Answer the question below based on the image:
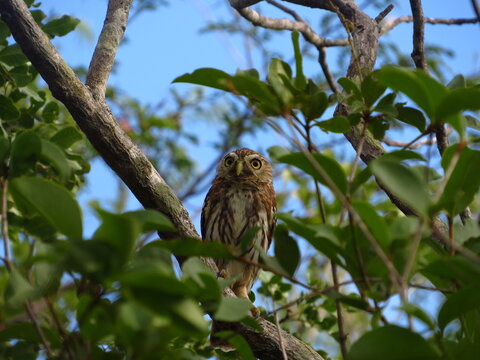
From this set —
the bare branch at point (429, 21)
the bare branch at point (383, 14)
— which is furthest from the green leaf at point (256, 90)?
the bare branch at point (429, 21)

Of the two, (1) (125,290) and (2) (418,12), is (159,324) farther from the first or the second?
(2) (418,12)

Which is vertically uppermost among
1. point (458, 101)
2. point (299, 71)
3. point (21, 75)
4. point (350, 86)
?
point (21, 75)

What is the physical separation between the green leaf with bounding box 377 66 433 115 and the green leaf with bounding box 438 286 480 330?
36 cm

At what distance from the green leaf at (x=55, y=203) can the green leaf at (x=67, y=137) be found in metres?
1.67

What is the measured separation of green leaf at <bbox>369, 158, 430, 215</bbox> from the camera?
1124mm

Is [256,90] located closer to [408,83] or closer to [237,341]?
[408,83]

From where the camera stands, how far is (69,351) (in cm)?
112

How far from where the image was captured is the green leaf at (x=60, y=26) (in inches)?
113

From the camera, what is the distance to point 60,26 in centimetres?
288

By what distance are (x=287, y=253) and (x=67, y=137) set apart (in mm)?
1593

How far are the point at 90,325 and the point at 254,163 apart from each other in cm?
340

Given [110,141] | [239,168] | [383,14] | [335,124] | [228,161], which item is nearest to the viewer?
[335,124]

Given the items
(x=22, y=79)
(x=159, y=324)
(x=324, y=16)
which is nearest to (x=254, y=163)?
(x=324, y=16)

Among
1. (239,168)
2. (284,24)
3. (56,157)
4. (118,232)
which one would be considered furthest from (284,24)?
(118,232)
